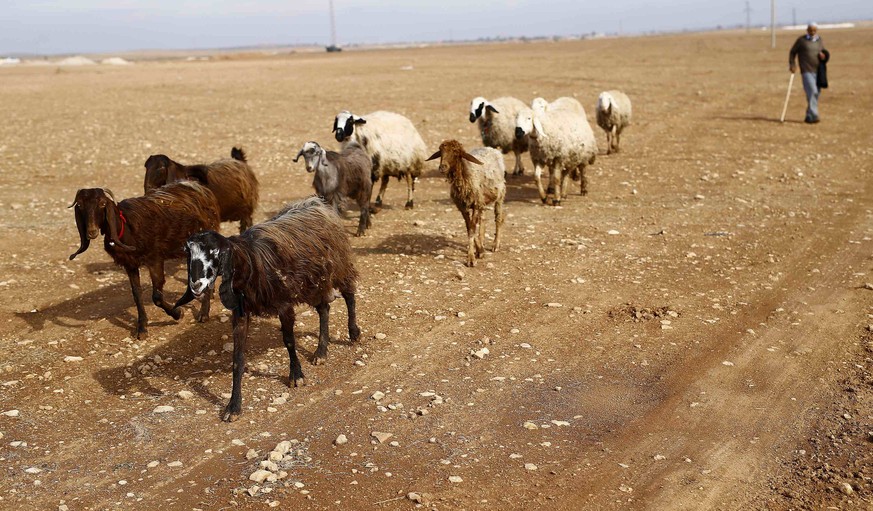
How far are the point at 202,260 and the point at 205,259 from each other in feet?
0.08

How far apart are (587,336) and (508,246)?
3.51 metres

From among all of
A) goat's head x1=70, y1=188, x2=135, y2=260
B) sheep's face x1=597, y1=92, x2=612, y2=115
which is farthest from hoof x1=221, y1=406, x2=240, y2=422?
sheep's face x1=597, y1=92, x2=612, y2=115

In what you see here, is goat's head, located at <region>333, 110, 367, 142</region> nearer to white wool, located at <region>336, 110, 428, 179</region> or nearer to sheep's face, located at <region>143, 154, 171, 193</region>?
white wool, located at <region>336, 110, 428, 179</region>

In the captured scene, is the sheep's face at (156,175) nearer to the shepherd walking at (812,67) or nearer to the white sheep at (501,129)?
the white sheep at (501,129)

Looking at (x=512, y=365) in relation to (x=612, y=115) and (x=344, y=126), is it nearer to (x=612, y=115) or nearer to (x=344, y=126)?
(x=344, y=126)

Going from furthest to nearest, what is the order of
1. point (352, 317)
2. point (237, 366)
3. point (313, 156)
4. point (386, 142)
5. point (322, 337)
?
point (386, 142) → point (313, 156) → point (352, 317) → point (322, 337) → point (237, 366)

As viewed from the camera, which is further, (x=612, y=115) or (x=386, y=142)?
(x=612, y=115)

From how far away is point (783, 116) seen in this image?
23250 millimetres

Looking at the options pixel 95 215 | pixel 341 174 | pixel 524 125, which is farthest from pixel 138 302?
pixel 524 125

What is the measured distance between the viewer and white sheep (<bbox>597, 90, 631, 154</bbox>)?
19.0m

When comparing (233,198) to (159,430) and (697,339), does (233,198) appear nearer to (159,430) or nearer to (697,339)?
(159,430)

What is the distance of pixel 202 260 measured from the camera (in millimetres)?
6754

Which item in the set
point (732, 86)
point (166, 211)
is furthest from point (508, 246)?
point (732, 86)

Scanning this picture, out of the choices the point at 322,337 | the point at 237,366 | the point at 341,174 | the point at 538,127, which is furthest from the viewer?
the point at 538,127
